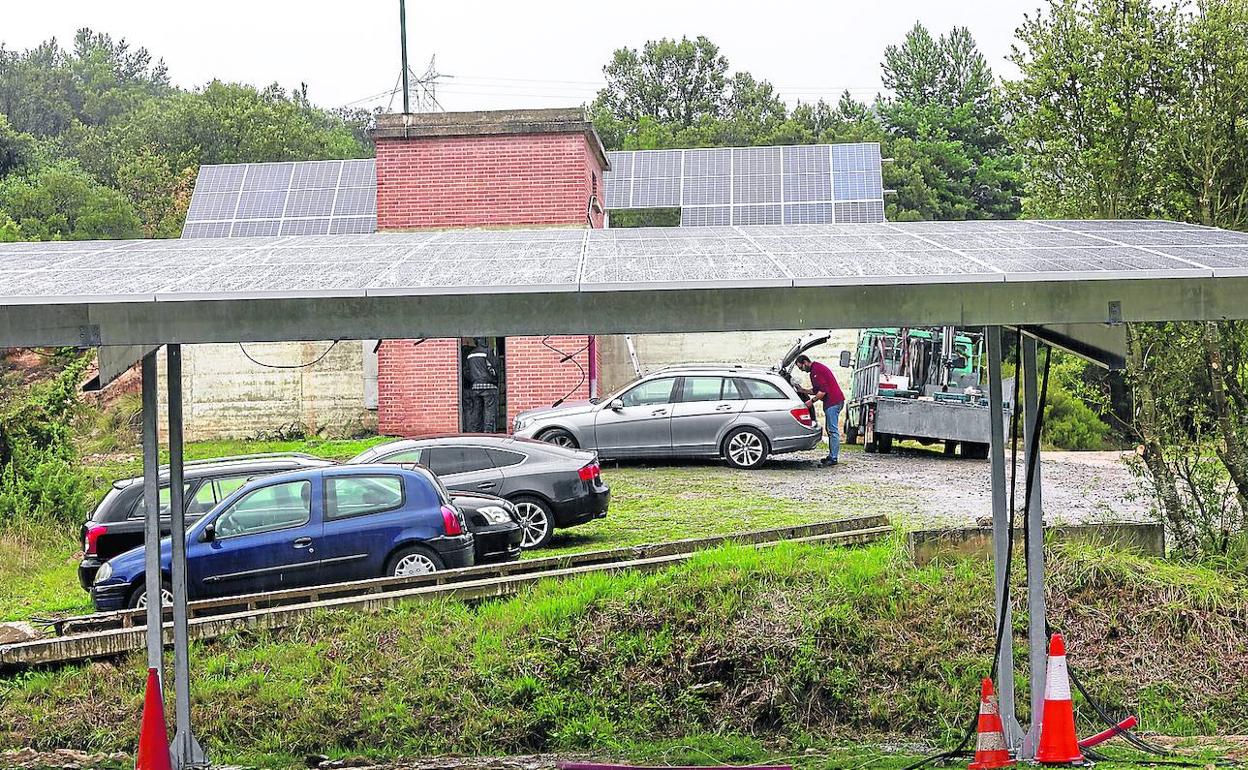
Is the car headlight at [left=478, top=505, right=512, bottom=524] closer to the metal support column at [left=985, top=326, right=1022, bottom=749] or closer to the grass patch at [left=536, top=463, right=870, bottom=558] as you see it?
the grass patch at [left=536, top=463, right=870, bottom=558]

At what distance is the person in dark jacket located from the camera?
91.5 ft

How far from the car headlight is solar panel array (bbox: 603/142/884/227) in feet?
53.9

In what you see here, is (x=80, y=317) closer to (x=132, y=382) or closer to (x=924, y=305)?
(x=924, y=305)

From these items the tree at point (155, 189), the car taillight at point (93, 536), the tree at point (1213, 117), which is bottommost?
the car taillight at point (93, 536)

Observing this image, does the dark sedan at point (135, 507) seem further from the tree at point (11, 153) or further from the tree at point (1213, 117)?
the tree at point (11, 153)

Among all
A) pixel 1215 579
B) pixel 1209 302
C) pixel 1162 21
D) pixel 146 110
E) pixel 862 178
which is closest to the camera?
pixel 1209 302

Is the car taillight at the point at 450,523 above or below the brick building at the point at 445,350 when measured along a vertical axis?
below

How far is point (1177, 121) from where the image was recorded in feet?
49.2

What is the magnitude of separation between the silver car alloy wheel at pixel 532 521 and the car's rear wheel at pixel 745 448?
6785 millimetres

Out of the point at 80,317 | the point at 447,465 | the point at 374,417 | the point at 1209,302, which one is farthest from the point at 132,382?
the point at 1209,302

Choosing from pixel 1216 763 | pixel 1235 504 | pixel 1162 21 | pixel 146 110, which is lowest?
pixel 1216 763

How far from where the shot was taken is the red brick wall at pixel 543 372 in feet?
91.0

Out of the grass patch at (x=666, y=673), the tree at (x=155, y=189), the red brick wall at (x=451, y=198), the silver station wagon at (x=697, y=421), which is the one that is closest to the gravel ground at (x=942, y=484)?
the silver station wagon at (x=697, y=421)

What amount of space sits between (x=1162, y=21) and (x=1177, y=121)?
1.23 metres
